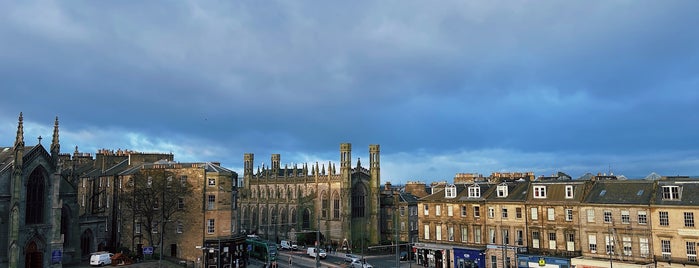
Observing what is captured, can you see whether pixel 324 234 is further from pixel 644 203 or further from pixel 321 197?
pixel 644 203

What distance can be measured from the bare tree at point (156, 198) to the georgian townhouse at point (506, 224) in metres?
36.4

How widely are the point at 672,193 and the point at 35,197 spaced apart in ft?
191

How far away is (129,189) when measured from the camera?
63344 millimetres

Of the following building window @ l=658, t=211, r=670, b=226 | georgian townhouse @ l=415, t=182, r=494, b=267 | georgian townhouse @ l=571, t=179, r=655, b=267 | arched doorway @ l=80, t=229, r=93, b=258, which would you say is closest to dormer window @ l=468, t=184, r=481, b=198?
georgian townhouse @ l=415, t=182, r=494, b=267

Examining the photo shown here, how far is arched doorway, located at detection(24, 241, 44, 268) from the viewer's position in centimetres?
4469

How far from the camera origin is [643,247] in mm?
46219

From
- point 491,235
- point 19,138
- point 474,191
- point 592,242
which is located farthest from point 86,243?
point 592,242

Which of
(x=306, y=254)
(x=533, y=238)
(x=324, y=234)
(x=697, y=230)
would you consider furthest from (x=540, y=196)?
(x=324, y=234)

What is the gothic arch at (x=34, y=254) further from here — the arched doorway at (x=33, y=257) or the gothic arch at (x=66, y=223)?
the gothic arch at (x=66, y=223)

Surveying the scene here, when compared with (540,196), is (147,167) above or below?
above

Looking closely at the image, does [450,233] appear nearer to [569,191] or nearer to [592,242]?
[569,191]

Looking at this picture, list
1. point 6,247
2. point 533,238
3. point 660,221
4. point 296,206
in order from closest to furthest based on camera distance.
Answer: point 6,247 < point 660,221 < point 533,238 < point 296,206

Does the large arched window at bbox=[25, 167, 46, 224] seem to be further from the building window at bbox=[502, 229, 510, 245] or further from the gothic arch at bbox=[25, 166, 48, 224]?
the building window at bbox=[502, 229, 510, 245]

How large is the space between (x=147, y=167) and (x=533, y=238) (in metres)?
47.4
